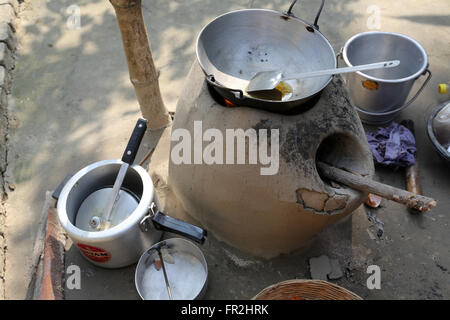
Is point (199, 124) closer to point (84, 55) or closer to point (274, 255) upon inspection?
point (274, 255)

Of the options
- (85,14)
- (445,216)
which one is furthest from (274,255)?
(85,14)

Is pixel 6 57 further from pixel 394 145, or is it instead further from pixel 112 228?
pixel 394 145

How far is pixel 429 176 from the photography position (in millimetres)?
2922

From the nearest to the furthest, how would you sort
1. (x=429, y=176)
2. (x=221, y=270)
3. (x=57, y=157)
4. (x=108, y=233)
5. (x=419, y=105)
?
(x=108, y=233)
(x=221, y=270)
(x=429, y=176)
(x=57, y=157)
(x=419, y=105)

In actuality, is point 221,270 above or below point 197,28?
below

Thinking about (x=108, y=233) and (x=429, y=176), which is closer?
(x=108, y=233)

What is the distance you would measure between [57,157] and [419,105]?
316 cm

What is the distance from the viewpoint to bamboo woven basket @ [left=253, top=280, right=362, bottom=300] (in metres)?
1.93

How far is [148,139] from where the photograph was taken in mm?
3150

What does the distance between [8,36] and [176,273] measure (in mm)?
3273

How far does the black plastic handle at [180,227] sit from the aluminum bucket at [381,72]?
188cm

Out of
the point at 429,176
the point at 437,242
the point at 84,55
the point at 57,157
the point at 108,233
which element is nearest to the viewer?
the point at 108,233

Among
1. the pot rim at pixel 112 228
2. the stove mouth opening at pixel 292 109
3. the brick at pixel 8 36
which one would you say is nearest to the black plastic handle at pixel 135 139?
the pot rim at pixel 112 228

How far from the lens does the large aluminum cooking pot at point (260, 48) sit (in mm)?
1992
